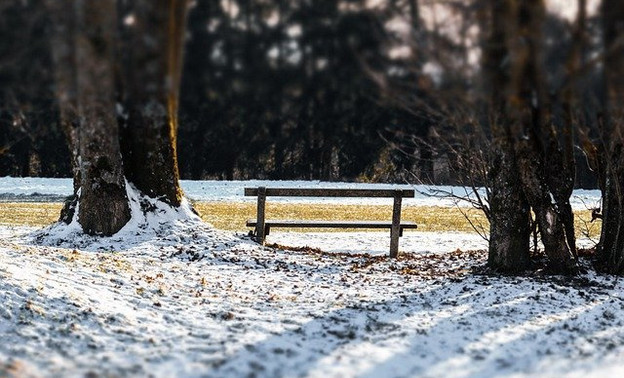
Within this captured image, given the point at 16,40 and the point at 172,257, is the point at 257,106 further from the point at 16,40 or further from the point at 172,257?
the point at 16,40

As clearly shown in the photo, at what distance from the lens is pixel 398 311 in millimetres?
5793

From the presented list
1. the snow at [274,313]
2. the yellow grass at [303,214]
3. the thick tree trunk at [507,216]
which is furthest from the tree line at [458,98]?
the yellow grass at [303,214]

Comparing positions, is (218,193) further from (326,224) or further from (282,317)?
(282,317)

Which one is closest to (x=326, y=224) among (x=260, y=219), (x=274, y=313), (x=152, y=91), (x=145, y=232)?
(x=260, y=219)

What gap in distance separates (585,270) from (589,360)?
3.31 metres

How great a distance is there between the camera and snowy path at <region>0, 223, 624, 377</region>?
397 centimetres

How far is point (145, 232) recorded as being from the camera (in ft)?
29.3

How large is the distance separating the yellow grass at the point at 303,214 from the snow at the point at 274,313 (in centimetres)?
578

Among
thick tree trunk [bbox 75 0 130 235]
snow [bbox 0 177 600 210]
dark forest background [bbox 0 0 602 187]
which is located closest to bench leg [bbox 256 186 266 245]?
thick tree trunk [bbox 75 0 130 235]

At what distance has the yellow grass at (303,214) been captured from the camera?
14703 mm

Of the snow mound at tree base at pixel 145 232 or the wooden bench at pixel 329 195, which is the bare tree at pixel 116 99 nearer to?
the snow mound at tree base at pixel 145 232

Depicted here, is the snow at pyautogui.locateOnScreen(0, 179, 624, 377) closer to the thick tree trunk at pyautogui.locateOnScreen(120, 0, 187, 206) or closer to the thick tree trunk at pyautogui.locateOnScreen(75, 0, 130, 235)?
the thick tree trunk at pyautogui.locateOnScreen(75, 0, 130, 235)

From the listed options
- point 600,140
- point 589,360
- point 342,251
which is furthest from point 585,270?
point 342,251

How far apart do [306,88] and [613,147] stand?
23.6 m
